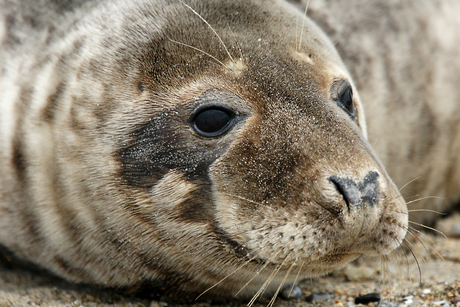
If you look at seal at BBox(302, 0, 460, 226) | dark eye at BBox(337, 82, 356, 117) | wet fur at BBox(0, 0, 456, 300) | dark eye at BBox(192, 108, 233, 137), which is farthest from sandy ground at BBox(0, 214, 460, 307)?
dark eye at BBox(192, 108, 233, 137)

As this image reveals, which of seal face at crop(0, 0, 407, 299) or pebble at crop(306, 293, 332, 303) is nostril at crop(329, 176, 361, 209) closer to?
seal face at crop(0, 0, 407, 299)

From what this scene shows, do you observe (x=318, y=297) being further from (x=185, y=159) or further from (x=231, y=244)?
(x=185, y=159)

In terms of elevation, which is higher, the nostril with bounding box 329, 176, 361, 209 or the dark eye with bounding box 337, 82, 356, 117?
the dark eye with bounding box 337, 82, 356, 117

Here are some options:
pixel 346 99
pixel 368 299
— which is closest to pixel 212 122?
pixel 346 99

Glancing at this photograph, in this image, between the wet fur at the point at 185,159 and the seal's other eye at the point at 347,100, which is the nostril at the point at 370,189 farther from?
the seal's other eye at the point at 347,100

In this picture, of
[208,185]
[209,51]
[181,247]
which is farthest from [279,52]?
[181,247]

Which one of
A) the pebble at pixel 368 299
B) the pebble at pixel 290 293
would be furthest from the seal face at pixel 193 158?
the pebble at pixel 368 299

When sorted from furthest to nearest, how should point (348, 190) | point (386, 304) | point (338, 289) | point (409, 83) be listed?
point (409, 83) → point (338, 289) → point (386, 304) → point (348, 190)
